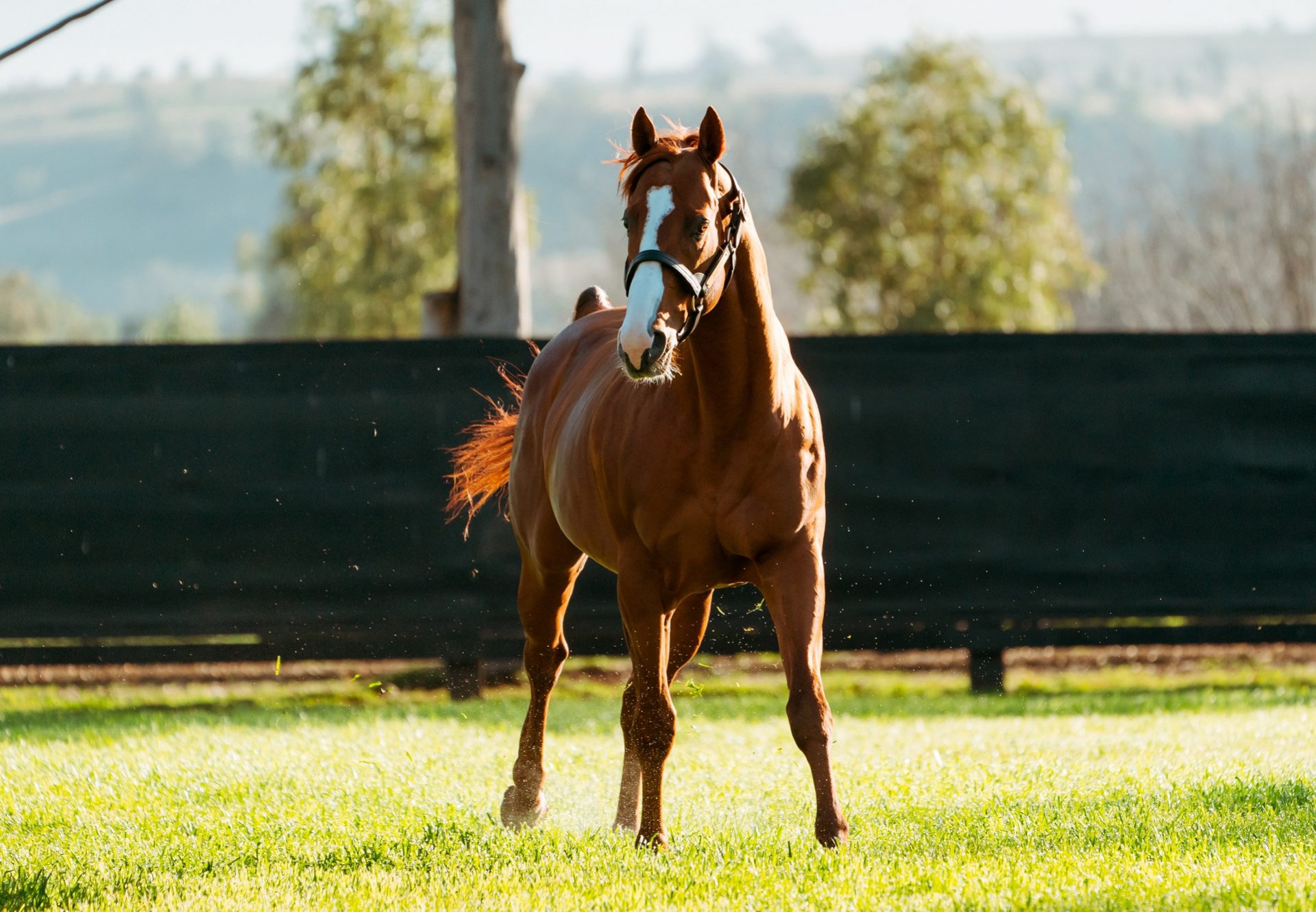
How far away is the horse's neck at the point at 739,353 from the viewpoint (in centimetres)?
408

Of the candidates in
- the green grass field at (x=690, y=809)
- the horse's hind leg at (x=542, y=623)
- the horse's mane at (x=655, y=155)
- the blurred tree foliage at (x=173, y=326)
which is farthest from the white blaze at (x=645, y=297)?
the blurred tree foliage at (x=173, y=326)

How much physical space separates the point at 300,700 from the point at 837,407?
3.94 meters

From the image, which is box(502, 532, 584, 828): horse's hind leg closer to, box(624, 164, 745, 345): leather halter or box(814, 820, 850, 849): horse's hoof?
box(814, 820, 850, 849): horse's hoof

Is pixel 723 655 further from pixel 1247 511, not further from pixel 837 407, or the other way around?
pixel 1247 511

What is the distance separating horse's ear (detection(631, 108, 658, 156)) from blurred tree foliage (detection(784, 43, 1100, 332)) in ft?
55.3

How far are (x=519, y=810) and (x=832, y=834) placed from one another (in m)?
1.42

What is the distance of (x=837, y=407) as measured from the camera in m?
8.49

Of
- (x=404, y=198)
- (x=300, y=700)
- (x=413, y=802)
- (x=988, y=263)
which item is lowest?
(x=300, y=700)

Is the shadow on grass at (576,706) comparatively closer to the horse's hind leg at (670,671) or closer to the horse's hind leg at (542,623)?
the horse's hind leg at (542,623)

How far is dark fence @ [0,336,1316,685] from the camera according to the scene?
8289 millimetres

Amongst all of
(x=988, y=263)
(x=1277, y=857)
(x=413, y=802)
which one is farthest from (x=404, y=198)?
(x=1277, y=857)

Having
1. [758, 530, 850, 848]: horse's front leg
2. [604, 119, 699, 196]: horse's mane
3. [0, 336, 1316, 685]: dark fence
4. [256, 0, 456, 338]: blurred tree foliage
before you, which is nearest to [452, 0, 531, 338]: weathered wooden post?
[0, 336, 1316, 685]: dark fence

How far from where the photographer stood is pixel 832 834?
393 cm

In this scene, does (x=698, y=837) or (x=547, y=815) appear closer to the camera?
(x=698, y=837)
